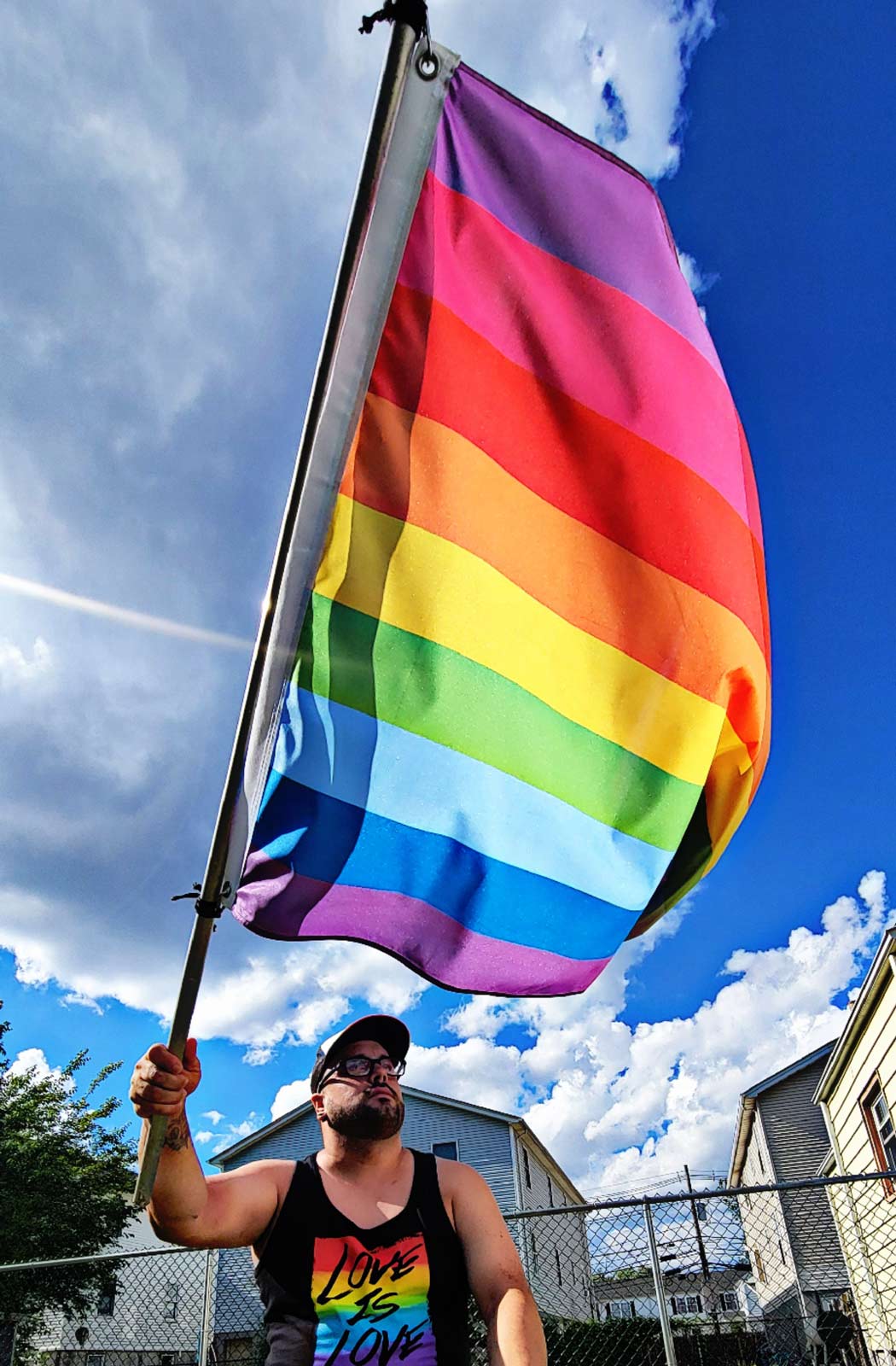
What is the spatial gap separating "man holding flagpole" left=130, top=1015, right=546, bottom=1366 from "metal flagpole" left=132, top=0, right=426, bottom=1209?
0.09 m

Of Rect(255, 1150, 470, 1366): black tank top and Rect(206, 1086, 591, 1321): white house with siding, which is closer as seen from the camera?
Rect(255, 1150, 470, 1366): black tank top

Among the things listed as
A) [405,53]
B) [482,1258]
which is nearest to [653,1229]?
[482,1258]

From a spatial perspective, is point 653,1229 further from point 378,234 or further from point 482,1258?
point 378,234

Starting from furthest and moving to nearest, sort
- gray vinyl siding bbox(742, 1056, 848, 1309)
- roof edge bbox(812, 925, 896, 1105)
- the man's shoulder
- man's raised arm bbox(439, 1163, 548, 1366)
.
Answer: gray vinyl siding bbox(742, 1056, 848, 1309)
roof edge bbox(812, 925, 896, 1105)
the man's shoulder
man's raised arm bbox(439, 1163, 548, 1366)

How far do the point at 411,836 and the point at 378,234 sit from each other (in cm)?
154

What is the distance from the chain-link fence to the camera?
249 inches

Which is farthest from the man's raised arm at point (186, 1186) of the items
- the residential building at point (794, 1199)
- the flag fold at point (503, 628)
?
the residential building at point (794, 1199)

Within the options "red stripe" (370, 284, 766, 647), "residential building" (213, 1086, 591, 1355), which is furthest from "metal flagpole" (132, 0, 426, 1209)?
"residential building" (213, 1086, 591, 1355)

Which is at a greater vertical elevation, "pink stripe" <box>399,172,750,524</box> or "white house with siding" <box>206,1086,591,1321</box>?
"white house with siding" <box>206,1086,591,1321</box>

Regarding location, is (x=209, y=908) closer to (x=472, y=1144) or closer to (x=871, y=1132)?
(x=871, y=1132)

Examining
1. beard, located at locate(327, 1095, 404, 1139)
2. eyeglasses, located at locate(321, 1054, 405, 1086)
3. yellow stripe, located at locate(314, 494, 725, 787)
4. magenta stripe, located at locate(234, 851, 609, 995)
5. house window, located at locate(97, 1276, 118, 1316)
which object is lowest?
beard, located at locate(327, 1095, 404, 1139)

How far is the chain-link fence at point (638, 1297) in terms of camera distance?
633cm

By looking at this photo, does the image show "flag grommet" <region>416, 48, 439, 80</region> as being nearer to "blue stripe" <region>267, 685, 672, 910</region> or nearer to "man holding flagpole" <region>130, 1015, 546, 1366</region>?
"blue stripe" <region>267, 685, 672, 910</region>

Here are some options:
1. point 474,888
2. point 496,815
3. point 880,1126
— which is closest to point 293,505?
point 496,815
